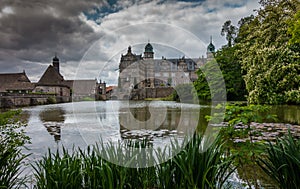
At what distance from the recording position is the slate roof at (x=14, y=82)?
4128 cm

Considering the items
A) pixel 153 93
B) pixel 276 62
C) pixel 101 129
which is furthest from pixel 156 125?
pixel 153 93

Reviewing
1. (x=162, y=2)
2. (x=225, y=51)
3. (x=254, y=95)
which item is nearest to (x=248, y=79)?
(x=254, y=95)

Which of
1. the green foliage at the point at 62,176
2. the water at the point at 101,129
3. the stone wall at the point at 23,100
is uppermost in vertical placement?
the stone wall at the point at 23,100

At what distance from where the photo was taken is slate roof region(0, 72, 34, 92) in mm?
41278

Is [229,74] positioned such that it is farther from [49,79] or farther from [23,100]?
[49,79]

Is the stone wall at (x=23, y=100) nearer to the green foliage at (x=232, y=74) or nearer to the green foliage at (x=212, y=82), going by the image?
the green foliage at (x=212, y=82)

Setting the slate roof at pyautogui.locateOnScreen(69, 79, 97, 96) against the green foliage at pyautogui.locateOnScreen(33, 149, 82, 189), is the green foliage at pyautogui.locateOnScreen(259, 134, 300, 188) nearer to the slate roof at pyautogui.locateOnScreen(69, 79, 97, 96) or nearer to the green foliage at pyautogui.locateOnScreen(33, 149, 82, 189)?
the green foliage at pyautogui.locateOnScreen(33, 149, 82, 189)

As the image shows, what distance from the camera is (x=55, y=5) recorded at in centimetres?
809

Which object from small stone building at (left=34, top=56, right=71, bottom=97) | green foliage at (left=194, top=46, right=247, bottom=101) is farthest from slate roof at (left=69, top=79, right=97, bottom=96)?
small stone building at (left=34, top=56, right=71, bottom=97)

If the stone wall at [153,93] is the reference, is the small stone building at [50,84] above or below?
above

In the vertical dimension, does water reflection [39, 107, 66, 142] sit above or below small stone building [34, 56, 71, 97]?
below

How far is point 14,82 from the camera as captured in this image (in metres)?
42.0

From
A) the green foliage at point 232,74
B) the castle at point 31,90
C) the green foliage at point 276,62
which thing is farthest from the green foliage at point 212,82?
the castle at point 31,90

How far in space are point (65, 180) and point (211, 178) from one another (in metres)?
1.39
